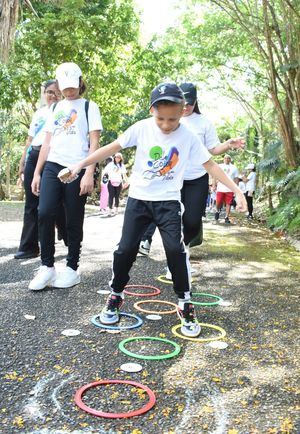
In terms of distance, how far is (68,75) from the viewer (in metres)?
4.44

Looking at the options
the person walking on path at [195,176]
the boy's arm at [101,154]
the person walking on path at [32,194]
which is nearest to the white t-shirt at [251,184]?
the person walking on path at [32,194]

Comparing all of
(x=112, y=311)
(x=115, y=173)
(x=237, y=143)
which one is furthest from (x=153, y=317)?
(x=115, y=173)

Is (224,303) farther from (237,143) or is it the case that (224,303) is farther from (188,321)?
(237,143)

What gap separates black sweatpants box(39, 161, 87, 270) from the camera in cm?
453

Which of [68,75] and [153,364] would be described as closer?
[153,364]

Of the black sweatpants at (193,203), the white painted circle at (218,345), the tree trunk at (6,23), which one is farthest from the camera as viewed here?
the tree trunk at (6,23)

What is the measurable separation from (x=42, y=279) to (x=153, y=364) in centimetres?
188

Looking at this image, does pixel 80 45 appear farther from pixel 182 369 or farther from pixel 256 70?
pixel 182 369

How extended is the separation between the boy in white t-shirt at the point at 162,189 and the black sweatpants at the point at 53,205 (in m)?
0.92

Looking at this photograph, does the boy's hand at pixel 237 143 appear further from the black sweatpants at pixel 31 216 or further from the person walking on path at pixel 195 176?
the black sweatpants at pixel 31 216

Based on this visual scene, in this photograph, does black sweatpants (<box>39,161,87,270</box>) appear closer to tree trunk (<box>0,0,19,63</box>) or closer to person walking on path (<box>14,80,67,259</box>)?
person walking on path (<box>14,80,67,259</box>)

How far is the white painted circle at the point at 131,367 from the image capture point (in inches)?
117

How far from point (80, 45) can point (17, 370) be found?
1439 cm

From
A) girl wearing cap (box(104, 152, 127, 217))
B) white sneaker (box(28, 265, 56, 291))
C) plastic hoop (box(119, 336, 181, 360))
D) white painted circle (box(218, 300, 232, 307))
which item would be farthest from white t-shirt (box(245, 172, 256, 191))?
plastic hoop (box(119, 336, 181, 360))
